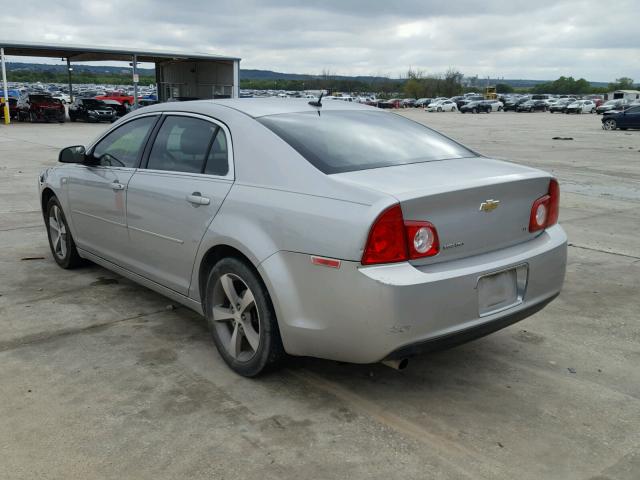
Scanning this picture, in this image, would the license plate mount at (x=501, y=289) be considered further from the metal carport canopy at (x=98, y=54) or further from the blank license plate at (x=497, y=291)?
the metal carport canopy at (x=98, y=54)

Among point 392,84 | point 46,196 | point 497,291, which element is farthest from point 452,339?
point 392,84

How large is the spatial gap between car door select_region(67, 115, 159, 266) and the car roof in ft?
1.05

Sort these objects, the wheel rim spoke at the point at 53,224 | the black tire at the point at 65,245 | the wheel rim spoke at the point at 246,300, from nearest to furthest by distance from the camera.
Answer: the wheel rim spoke at the point at 246,300 < the black tire at the point at 65,245 < the wheel rim spoke at the point at 53,224

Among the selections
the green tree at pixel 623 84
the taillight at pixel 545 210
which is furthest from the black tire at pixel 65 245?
the green tree at pixel 623 84

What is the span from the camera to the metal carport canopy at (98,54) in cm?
3475

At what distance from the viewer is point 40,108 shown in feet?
112

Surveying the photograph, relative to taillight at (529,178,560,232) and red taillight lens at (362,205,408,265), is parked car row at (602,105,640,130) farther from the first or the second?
red taillight lens at (362,205,408,265)

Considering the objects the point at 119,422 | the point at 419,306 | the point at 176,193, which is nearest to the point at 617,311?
the point at 419,306

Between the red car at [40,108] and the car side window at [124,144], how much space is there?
32.5 m

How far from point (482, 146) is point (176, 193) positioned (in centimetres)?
1944

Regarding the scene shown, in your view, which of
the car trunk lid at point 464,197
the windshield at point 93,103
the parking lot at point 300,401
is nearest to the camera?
the parking lot at point 300,401

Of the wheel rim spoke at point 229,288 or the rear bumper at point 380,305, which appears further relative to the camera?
the wheel rim spoke at point 229,288

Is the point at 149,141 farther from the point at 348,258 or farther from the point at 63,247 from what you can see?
A: the point at 348,258

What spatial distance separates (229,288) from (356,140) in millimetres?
1157
